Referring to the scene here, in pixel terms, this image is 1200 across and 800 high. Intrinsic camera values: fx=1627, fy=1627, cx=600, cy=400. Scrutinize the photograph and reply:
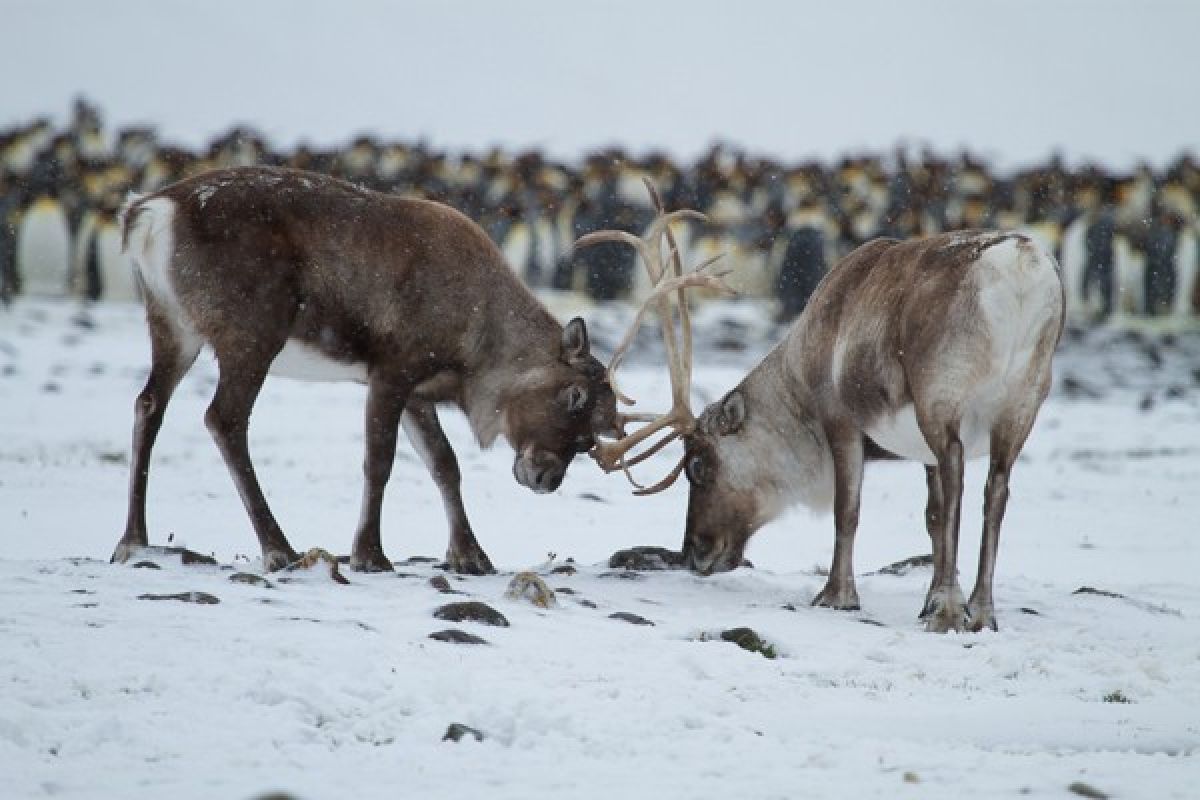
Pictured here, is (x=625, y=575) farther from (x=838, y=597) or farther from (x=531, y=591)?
(x=531, y=591)

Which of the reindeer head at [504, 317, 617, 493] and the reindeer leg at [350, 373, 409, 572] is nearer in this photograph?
the reindeer leg at [350, 373, 409, 572]

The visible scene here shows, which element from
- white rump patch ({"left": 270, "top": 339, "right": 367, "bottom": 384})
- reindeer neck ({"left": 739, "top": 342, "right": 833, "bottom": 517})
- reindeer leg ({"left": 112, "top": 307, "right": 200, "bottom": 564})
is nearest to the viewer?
reindeer leg ({"left": 112, "top": 307, "right": 200, "bottom": 564})

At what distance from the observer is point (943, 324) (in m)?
7.61

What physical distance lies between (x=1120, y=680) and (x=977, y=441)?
1.72 metres

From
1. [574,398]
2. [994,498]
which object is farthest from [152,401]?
[994,498]

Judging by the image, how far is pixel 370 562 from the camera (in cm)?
841

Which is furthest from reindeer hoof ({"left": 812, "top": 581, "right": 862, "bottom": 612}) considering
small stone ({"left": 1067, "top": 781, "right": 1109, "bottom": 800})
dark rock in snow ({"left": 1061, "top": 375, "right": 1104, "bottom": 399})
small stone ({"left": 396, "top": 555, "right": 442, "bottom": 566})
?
dark rock in snow ({"left": 1061, "top": 375, "right": 1104, "bottom": 399})

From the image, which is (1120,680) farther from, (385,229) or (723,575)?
(385,229)

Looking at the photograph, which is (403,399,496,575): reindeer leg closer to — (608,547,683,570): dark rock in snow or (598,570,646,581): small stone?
(598,570,646,581): small stone

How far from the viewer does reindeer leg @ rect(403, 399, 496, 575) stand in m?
8.88

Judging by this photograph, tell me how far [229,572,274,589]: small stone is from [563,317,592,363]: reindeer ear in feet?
8.11

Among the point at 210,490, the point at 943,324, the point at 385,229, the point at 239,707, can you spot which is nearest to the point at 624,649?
the point at 239,707

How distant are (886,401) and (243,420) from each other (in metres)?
3.20

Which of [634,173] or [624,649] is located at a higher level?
[634,173]
